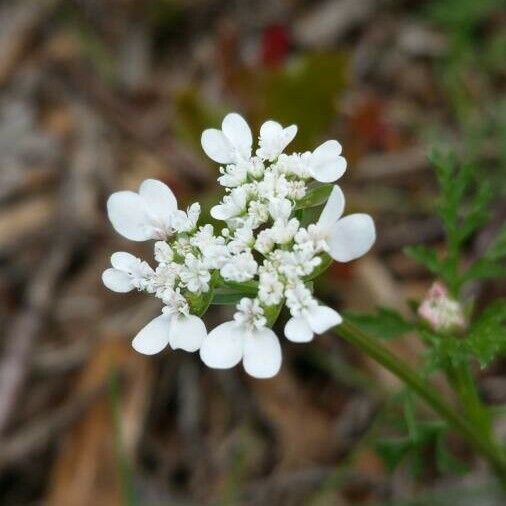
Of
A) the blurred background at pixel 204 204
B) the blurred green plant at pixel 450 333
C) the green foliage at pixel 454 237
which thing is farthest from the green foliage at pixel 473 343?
the blurred background at pixel 204 204

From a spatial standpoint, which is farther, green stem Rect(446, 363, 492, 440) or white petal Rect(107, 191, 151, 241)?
green stem Rect(446, 363, 492, 440)

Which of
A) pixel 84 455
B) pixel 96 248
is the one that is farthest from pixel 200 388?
pixel 96 248

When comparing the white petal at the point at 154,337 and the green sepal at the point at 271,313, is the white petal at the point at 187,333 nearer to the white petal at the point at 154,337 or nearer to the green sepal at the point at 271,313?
the white petal at the point at 154,337

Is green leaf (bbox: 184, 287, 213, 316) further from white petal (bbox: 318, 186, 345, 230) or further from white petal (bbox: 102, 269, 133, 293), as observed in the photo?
white petal (bbox: 318, 186, 345, 230)

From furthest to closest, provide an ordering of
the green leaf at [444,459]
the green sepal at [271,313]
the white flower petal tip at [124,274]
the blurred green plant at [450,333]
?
the green leaf at [444,459] → the blurred green plant at [450,333] → the white flower petal tip at [124,274] → the green sepal at [271,313]

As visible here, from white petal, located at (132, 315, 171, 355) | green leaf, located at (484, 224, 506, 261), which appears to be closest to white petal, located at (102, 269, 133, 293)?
white petal, located at (132, 315, 171, 355)

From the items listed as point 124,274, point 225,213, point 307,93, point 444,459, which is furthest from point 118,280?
point 307,93

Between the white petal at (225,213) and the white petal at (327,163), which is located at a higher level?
the white petal at (327,163)

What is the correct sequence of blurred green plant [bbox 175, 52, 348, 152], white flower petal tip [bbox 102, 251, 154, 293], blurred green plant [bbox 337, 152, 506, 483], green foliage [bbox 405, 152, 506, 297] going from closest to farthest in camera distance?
white flower petal tip [bbox 102, 251, 154, 293], blurred green plant [bbox 337, 152, 506, 483], green foliage [bbox 405, 152, 506, 297], blurred green plant [bbox 175, 52, 348, 152]
